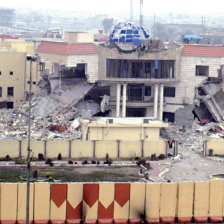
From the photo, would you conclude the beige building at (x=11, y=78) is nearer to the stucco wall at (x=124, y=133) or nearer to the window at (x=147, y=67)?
the window at (x=147, y=67)

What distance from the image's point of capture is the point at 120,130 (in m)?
39.8

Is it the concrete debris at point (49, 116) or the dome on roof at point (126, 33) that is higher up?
the dome on roof at point (126, 33)

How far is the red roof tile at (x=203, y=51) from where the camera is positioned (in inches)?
2000

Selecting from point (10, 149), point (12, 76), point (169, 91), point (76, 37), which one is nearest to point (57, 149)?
point (10, 149)

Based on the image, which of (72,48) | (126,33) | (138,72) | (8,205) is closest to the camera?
(8,205)

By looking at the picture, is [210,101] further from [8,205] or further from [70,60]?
[8,205]

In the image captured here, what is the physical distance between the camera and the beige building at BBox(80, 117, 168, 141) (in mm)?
39531

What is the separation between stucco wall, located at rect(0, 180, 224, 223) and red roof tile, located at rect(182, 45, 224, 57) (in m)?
26.3

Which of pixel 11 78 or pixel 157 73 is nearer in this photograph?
pixel 157 73

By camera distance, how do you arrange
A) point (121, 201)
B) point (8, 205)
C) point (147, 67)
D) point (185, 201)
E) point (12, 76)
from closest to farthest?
point (8, 205)
point (121, 201)
point (185, 201)
point (147, 67)
point (12, 76)

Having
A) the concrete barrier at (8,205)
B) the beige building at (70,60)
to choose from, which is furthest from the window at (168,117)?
the concrete barrier at (8,205)

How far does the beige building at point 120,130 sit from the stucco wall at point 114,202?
14.5 m

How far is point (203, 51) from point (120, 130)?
14.0m

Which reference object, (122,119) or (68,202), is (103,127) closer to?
(122,119)
